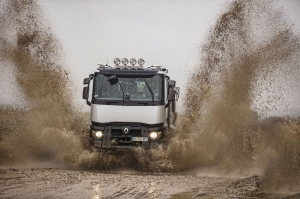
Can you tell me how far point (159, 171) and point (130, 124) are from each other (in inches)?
58.4

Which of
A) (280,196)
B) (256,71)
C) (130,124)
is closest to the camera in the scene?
(280,196)

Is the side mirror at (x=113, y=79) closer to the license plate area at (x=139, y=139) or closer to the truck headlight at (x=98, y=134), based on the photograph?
the truck headlight at (x=98, y=134)

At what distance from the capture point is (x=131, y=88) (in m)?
15.8

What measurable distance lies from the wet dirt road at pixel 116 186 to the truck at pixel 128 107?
1173 mm

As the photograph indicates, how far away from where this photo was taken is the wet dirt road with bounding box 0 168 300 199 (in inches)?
414

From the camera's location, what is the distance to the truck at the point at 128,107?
602 inches

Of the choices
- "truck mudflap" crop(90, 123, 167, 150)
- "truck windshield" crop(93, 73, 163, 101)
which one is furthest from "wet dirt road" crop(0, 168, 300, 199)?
"truck windshield" crop(93, 73, 163, 101)

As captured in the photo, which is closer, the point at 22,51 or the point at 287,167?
the point at 287,167

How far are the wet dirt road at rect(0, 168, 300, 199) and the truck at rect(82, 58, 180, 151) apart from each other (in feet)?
3.85

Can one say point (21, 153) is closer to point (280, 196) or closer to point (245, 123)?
point (245, 123)

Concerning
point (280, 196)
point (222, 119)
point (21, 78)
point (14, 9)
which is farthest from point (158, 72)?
point (14, 9)

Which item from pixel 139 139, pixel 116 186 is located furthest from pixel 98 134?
pixel 116 186

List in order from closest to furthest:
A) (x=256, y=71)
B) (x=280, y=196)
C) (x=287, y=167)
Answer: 1. (x=280, y=196)
2. (x=287, y=167)
3. (x=256, y=71)

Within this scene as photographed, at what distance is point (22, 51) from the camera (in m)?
22.6
